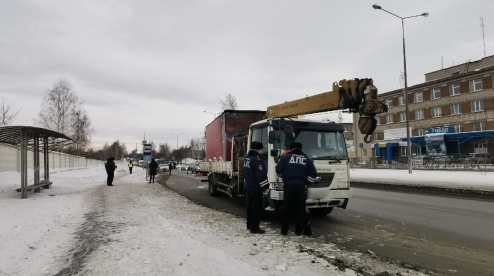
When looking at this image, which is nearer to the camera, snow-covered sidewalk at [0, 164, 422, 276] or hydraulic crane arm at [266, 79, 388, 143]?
snow-covered sidewalk at [0, 164, 422, 276]

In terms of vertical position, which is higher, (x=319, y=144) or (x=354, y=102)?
(x=354, y=102)

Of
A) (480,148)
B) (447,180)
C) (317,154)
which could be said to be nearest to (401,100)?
(480,148)

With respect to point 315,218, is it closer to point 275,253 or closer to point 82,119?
point 275,253

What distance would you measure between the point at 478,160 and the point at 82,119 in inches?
2039

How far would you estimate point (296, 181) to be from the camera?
613 cm

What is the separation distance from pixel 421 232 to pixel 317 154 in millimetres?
2697

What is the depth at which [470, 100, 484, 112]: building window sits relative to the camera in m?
38.2

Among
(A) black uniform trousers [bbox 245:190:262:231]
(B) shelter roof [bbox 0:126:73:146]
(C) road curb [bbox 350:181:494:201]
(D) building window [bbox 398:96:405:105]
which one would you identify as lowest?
(C) road curb [bbox 350:181:494:201]

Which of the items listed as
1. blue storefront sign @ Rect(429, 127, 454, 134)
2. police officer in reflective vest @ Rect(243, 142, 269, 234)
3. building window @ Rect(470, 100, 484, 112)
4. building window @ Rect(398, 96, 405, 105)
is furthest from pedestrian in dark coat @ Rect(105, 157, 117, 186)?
building window @ Rect(398, 96, 405, 105)

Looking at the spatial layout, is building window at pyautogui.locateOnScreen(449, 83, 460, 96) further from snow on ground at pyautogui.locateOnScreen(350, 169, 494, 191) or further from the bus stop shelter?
the bus stop shelter

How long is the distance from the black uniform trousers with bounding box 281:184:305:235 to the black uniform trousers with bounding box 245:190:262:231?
1.73 feet

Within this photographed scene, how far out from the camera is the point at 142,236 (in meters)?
6.09

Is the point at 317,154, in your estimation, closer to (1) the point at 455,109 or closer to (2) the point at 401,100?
(1) the point at 455,109

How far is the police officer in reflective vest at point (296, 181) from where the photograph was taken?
6.13 metres
